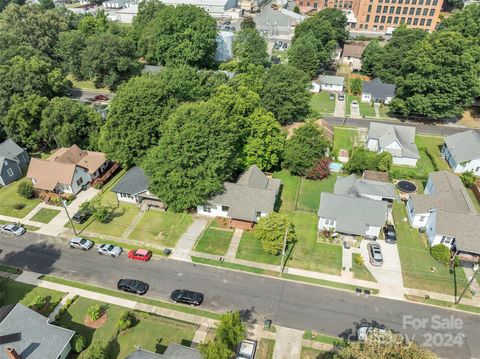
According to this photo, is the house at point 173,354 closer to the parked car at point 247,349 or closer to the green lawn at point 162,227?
the parked car at point 247,349

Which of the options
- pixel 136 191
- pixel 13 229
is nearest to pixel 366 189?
pixel 136 191

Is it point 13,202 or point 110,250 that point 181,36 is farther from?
point 110,250

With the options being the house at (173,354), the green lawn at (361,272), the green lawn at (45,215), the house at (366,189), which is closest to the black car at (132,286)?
the house at (173,354)

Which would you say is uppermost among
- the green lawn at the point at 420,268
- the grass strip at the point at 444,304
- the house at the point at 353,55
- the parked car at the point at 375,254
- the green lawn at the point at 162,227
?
the house at the point at 353,55

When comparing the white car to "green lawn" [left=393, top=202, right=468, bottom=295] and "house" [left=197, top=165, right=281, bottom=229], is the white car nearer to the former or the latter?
"house" [left=197, top=165, right=281, bottom=229]

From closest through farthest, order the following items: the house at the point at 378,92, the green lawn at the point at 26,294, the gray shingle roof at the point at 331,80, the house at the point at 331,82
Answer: the green lawn at the point at 26,294, the house at the point at 378,92, the gray shingle roof at the point at 331,80, the house at the point at 331,82

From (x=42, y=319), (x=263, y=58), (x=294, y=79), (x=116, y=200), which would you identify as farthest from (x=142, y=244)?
(x=263, y=58)

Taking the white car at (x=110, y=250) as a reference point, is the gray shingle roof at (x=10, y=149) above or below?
above
